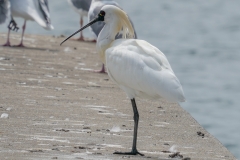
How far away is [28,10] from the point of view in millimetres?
14828

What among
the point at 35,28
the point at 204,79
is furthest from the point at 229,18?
the point at 204,79

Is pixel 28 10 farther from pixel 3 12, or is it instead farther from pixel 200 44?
pixel 200 44

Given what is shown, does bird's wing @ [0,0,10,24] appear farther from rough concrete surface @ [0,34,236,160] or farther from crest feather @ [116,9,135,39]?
crest feather @ [116,9,135,39]

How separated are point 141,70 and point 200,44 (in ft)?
75.3

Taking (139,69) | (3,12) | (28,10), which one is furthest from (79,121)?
(28,10)

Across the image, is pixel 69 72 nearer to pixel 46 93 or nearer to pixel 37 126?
pixel 46 93

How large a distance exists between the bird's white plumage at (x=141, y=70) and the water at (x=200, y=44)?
22.5 feet

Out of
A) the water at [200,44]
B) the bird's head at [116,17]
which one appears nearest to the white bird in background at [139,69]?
the bird's head at [116,17]

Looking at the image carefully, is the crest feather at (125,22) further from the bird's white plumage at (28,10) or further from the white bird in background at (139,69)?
the bird's white plumage at (28,10)

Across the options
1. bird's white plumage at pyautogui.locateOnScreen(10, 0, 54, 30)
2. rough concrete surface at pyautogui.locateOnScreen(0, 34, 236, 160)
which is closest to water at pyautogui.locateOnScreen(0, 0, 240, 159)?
bird's white plumage at pyautogui.locateOnScreen(10, 0, 54, 30)

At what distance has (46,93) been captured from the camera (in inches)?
398

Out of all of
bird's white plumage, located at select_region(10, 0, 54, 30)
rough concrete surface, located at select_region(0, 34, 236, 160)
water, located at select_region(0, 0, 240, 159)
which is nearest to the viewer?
rough concrete surface, located at select_region(0, 34, 236, 160)

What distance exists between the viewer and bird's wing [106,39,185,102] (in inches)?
291

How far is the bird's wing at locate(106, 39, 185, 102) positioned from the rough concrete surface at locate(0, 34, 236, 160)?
1.88 ft
